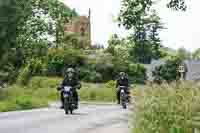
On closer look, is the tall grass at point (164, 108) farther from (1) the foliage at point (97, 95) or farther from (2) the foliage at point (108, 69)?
(2) the foliage at point (108, 69)

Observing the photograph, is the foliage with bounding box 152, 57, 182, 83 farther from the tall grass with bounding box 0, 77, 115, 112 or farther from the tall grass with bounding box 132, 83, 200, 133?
the tall grass with bounding box 132, 83, 200, 133

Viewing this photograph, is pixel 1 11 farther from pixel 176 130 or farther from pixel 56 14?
pixel 56 14

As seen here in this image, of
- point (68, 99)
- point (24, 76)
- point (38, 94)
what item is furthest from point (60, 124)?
point (24, 76)

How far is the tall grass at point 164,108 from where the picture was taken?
15.1 meters

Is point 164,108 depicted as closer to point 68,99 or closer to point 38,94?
point 68,99

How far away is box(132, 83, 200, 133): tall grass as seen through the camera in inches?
596

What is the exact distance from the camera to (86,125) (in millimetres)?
21312

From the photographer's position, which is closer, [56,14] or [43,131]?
[43,131]

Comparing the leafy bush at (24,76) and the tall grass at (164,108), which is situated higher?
the tall grass at (164,108)

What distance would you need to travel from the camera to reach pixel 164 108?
1599cm

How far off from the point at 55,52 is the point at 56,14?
6.49m

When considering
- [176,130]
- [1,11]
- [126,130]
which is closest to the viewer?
[1,11]

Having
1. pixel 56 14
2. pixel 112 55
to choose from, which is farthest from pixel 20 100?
pixel 112 55

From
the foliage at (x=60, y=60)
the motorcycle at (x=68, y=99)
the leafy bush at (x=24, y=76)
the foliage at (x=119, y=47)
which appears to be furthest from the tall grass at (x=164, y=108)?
the foliage at (x=119, y=47)
